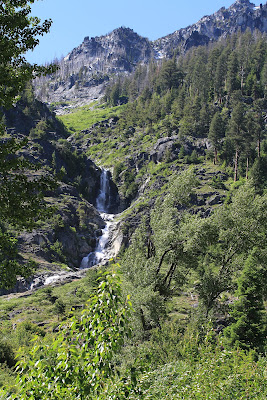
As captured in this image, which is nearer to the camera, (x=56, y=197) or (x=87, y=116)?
(x=56, y=197)

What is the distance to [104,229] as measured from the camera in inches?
2955

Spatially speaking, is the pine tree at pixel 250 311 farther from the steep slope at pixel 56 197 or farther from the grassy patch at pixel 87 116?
the grassy patch at pixel 87 116

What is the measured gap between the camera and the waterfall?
6662 cm

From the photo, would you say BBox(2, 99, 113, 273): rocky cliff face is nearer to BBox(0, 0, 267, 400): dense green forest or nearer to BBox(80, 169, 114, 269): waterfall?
BBox(80, 169, 114, 269): waterfall

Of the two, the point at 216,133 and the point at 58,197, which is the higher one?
the point at 216,133

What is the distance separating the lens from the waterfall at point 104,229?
66625mm

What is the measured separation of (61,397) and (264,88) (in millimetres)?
113274

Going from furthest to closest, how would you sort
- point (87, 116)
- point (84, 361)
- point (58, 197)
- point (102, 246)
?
point (87, 116)
point (58, 197)
point (102, 246)
point (84, 361)

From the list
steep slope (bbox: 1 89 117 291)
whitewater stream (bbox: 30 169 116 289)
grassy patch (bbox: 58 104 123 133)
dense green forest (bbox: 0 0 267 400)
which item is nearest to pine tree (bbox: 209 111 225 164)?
dense green forest (bbox: 0 0 267 400)

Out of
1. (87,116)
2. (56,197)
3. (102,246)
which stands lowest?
(102,246)

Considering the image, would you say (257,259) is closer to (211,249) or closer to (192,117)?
(211,249)

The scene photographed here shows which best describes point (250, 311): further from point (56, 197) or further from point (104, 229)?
point (56, 197)

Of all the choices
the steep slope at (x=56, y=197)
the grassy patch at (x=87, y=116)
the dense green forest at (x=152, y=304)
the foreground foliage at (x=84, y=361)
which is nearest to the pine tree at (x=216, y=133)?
the dense green forest at (x=152, y=304)

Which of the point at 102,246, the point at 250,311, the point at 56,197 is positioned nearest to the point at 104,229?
the point at 102,246
